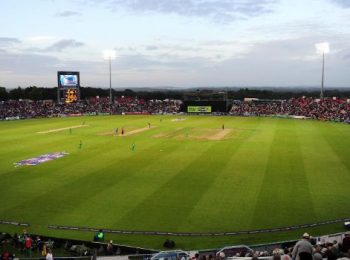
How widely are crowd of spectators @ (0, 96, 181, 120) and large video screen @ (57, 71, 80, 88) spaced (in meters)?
15.4

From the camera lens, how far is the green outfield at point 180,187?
23344mm

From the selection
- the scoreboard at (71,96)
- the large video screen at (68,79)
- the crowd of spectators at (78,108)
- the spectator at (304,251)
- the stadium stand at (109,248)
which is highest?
the large video screen at (68,79)

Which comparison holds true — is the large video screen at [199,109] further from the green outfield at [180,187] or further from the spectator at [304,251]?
the spectator at [304,251]

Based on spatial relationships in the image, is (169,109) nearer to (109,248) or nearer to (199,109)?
(199,109)

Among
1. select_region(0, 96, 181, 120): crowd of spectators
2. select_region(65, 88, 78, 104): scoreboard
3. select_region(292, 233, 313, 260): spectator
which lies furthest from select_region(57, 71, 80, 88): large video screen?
select_region(292, 233, 313, 260): spectator

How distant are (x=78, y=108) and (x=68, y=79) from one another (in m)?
28.1

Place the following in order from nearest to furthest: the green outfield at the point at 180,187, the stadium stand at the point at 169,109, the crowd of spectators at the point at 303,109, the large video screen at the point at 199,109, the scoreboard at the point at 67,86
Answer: the green outfield at the point at 180,187 → the scoreboard at the point at 67,86 → the crowd of spectators at the point at 303,109 → the stadium stand at the point at 169,109 → the large video screen at the point at 199,109

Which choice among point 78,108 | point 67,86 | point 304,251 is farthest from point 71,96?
point 304,251

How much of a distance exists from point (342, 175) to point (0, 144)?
37461mm

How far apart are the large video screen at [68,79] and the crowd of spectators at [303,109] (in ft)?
127

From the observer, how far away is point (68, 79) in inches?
3578

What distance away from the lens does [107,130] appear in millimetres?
67000

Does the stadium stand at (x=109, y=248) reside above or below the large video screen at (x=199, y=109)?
below

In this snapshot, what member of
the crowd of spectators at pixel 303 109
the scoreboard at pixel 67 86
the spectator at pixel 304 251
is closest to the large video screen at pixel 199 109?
the crowd of spectators at pixel 303 109
